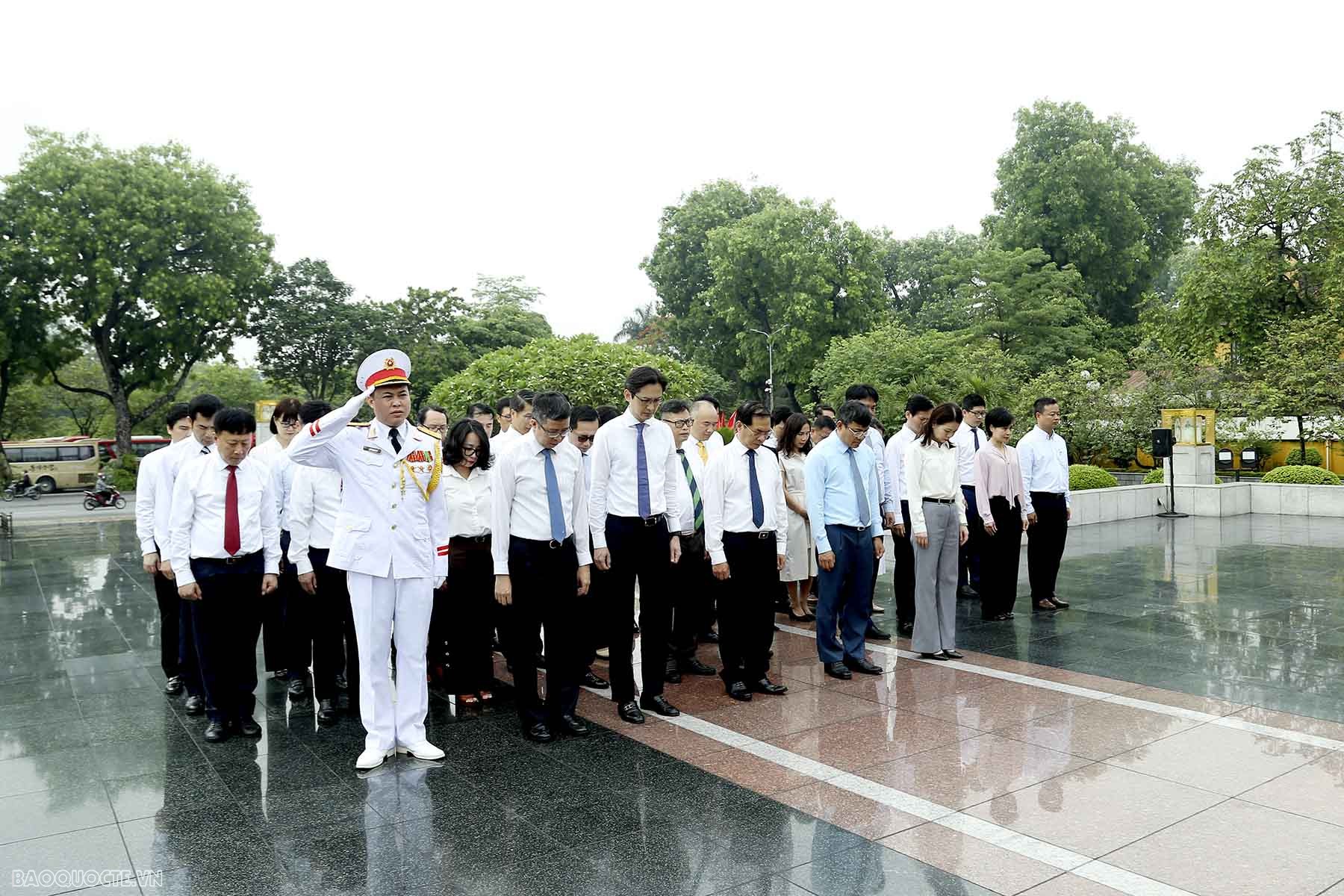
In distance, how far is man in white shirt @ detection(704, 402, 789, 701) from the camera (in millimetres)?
5699

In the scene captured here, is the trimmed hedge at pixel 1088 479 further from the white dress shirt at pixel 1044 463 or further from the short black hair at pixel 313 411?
the short black hair at pixel 313 411

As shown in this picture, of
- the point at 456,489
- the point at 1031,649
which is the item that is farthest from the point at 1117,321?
the point at 456,489

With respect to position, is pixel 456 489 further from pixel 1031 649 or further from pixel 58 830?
pixel 1031 649

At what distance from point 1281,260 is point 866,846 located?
1157 inches

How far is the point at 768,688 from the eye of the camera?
5750mm

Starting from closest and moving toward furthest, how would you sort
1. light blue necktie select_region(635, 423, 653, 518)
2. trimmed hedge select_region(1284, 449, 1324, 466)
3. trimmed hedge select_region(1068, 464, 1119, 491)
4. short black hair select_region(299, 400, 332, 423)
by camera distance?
1. light blue necktie select_region(635, 423, 653, 518)
2. short black hair select_region(299, 400, 332, 423)
3. trimmed hedge select_region(1068, 464, 1119, 491)
4. trimmed hedge select_region(1284, 449, 1324, 466)

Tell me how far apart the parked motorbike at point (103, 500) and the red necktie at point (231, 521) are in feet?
77.3

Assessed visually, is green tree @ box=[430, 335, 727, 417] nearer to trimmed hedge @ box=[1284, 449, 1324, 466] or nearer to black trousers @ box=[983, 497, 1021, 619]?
black trousers @ box=[983, 497, 1021, 619]

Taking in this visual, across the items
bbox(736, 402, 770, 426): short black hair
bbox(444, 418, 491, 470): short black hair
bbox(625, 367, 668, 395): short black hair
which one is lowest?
bbox(444, 418, 491, 470): short black hair

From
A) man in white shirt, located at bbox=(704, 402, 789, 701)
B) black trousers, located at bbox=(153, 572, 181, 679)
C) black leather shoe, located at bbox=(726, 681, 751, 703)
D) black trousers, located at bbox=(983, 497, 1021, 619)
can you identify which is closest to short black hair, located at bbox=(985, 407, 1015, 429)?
black trousers, located at bbox=(983, 497, 1021, 619)

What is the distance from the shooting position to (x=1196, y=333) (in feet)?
93.3

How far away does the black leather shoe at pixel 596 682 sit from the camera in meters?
6.03

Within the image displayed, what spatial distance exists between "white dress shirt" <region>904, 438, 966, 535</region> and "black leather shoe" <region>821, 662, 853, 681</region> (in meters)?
1.12

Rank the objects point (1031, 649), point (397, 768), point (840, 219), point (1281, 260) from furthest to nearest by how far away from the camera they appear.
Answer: point (840, 219) → point (1281, 260) → point (1031, 649) → point (397, 768)
